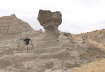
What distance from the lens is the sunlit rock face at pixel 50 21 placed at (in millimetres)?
32656

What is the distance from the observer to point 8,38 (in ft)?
114

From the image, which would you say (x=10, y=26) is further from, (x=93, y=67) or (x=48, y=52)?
(x=93, y=67)

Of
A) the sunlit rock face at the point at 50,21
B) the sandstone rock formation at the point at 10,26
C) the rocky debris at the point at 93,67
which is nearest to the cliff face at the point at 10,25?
the sandstone rock formation at the point at 10,26

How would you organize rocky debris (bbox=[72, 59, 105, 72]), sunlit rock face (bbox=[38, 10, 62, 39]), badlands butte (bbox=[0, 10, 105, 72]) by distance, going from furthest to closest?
sunlit rock face (bbox=[38, 10, 62, 39]) → badlands butte (bbox=[0, 10, 105, 72]) → rocky debris (bbox=[72, 59, 105, 72])

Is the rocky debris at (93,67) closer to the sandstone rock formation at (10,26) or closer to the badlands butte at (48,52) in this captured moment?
the badlands butte at (48,52)

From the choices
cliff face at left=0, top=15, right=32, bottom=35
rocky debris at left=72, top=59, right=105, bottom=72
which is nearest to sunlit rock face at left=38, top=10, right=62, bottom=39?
cliff face at left=0, top=15, right=32, bottom=35

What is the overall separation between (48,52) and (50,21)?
446cm

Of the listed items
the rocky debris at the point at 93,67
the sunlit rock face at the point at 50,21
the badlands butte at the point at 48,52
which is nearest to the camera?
the rocky debris at the point at 93,67

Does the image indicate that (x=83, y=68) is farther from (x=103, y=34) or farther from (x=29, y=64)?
(x=103, y=34)

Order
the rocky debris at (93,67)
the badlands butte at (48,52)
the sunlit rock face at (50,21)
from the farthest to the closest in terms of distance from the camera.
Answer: the sunlit rock face at (50,21)
the badlands butte at (48,52)
the rocky debris at (93,67)

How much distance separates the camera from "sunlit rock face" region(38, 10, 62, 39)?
32.7m

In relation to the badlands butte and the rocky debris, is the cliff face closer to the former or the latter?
the badlands butte

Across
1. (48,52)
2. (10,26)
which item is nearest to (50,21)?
(48,52)

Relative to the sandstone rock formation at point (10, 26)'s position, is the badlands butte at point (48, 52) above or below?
below
